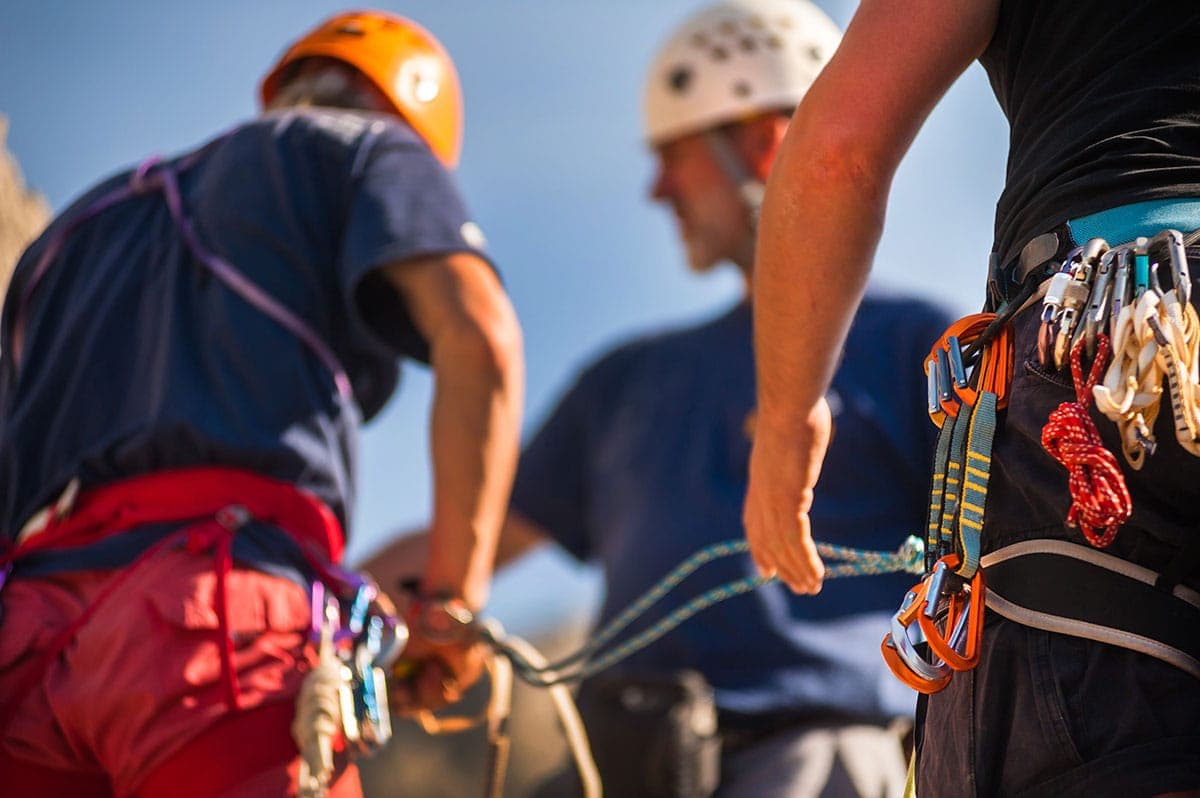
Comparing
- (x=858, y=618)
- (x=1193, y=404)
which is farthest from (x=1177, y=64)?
(x=858, y=618)

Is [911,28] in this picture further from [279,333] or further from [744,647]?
[744,647]

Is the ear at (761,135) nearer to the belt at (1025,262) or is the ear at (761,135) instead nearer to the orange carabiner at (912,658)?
the belt at (1025,262)

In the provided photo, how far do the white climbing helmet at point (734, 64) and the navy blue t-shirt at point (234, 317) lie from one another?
6.76ft

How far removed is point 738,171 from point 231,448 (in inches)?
101

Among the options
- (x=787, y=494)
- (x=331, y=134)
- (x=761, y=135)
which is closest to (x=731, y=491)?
(x=761, y=135)

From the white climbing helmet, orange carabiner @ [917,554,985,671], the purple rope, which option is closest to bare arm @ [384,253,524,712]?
the purple rope

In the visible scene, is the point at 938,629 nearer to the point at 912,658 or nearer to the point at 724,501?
the point at 912,658

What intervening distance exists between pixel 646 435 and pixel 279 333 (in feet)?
5.79

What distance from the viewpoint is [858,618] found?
3.84 metres

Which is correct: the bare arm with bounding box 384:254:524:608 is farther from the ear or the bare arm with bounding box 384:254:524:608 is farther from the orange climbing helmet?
the ear

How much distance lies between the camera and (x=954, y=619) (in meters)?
1.80

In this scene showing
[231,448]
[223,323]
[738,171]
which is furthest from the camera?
[738,171]

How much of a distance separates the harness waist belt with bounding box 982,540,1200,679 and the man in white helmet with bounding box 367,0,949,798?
2.02 m

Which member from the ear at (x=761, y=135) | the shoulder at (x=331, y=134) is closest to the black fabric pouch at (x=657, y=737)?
the shoulder at (x=331, y=134)
